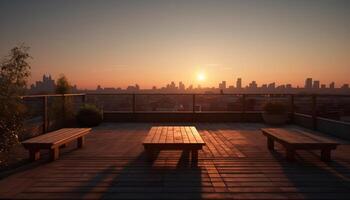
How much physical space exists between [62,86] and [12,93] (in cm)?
507

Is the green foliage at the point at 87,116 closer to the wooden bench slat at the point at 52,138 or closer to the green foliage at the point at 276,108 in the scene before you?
the wooden bench slat at the point at 52,138

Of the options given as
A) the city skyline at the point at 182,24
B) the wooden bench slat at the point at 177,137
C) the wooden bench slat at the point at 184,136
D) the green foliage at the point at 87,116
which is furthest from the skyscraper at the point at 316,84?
the wooden bench slat at the point at 177,137

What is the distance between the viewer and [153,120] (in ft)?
36.7

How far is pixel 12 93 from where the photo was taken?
4.64 m

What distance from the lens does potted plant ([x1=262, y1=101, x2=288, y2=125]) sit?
1009cm

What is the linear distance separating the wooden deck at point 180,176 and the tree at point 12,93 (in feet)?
1.84

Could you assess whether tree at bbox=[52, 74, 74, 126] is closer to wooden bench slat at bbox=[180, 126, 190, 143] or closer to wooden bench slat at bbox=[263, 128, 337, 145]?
wooden bench slat at bbox=[180, 126, 190, 143]

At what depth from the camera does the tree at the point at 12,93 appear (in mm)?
4070

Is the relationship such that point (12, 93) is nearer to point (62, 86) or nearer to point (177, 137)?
point (177, 137)

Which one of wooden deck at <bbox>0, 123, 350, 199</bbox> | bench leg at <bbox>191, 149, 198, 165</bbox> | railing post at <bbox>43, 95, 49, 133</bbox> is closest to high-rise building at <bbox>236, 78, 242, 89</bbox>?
railing post at <bbox>43, 95, 49, 133</bbox>

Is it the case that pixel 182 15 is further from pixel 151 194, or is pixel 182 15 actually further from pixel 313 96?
pixel 151 194

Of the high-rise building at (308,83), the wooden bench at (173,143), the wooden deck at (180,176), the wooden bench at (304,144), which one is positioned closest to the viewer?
the wooden deck at (180,176)

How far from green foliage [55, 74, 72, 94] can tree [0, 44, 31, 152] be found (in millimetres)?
4336

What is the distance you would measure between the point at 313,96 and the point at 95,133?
6.38 meters
